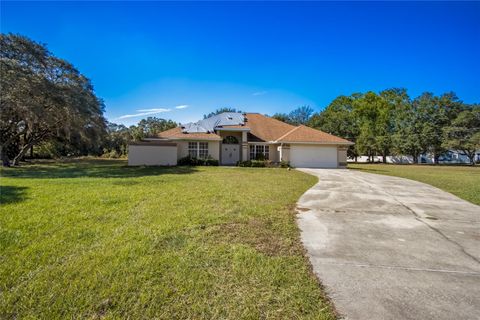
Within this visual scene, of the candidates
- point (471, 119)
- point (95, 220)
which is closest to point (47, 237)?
point (95, 220)

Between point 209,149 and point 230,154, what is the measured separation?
7.99ft

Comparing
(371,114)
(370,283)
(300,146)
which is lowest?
(370,283)

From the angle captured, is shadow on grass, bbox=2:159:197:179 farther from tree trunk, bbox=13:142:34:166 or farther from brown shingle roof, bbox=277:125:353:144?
brown shingle roof, bbox=277:125:353:144

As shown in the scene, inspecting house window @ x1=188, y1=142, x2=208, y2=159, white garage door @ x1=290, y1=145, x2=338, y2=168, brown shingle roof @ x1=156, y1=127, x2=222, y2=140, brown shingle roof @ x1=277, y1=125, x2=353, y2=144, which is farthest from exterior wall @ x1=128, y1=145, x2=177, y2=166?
white garage door @ x1=290, y1=145, x2=338, y2=168

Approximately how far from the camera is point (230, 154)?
23172mm

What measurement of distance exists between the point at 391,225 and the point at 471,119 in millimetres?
48412

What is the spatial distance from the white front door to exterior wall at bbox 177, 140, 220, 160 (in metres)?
1.33

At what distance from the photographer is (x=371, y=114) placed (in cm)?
4469

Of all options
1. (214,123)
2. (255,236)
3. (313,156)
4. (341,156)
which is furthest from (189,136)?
(255,236)

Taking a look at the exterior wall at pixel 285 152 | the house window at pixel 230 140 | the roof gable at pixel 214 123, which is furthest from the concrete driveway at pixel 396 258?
the roof gable at pixel 214 123

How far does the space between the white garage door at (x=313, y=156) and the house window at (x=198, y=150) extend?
8001 millimetres

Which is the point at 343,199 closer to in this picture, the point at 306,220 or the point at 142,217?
the point at 306,220

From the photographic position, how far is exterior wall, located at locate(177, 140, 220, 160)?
21281 mm

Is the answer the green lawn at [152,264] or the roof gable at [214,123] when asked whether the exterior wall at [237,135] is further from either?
the green lawn at [152,264]
